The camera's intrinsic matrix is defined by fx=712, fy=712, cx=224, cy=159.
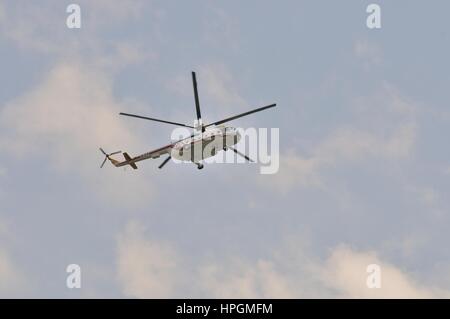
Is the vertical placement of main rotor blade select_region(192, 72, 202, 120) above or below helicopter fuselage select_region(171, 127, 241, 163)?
above

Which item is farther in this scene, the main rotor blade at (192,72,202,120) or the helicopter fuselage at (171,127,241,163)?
the helicopter fuselage at (171,127,241,163)

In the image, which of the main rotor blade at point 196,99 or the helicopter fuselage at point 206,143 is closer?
the main rotor blade at point 196,99

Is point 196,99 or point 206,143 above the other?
point 196,99

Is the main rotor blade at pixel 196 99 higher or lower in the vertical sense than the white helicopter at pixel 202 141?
higher

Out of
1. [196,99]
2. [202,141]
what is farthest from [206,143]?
[196,99]

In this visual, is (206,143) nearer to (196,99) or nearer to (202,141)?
(202,141)

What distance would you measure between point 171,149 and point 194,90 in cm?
1221

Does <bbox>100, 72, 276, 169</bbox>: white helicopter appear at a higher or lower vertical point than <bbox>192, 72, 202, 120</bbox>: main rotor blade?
lower
